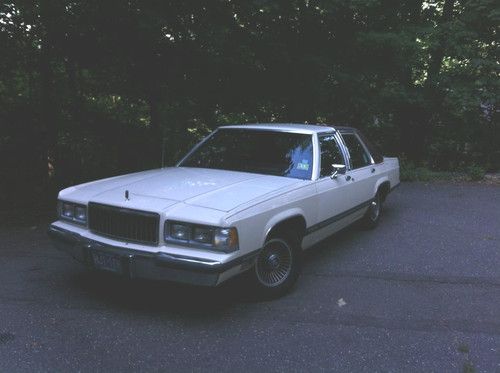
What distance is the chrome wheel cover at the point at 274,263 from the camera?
421 cm

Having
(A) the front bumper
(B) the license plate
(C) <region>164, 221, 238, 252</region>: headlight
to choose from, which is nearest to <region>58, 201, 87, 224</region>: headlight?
(A) the front bumper

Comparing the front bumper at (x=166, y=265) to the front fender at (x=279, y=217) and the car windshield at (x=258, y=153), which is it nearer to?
the front fender at (x=279, y=217)

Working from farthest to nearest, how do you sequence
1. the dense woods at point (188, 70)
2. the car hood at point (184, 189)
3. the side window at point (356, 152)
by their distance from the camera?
the dense woods at point (188, 70), the side window at point (356, 152), the car hood at point (184, 189)

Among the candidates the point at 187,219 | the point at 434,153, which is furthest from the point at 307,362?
the point at 434,153

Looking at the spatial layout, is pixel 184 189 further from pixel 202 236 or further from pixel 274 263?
pixel 274 263

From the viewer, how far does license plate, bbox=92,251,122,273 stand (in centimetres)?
377

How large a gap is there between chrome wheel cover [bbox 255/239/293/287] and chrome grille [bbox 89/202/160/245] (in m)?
0.98

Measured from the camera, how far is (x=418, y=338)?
11.8 feet

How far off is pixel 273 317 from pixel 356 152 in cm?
303

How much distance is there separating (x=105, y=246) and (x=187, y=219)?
2.55ft

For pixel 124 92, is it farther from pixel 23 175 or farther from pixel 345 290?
pixel 345 290

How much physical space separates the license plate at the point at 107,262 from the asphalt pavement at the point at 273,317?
1.29ft

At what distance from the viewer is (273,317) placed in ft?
12.9

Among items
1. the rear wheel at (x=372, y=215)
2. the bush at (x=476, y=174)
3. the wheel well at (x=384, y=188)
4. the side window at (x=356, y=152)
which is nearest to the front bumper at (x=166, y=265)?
the side window at (x=356, y=152)
